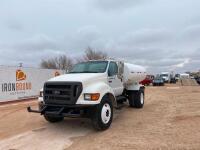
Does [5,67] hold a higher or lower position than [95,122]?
higher

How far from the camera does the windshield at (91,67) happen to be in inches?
454

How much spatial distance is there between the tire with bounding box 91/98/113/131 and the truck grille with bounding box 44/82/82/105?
78cm

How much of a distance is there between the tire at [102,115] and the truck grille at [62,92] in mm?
777

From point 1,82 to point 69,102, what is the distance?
11.2 m

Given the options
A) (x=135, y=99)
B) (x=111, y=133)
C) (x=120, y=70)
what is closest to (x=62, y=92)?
(x=111, y=133)

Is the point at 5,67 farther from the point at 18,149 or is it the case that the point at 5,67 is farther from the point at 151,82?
the point at 151,82

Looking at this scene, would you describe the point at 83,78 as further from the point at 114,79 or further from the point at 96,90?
the point at 114,79

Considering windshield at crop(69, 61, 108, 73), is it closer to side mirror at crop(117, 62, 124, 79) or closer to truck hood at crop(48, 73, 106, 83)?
truck hood at crop(48, 73, 106, 83)

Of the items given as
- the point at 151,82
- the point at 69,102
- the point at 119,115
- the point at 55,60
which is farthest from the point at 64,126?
the point at 55,60

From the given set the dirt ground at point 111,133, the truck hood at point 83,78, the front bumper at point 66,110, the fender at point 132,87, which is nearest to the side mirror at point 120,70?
the dirt ground at point 111,133

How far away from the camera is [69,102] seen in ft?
31.3

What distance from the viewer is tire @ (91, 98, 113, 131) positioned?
31.5 ft

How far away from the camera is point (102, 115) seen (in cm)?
985

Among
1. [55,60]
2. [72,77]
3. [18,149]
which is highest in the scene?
[55,60]
